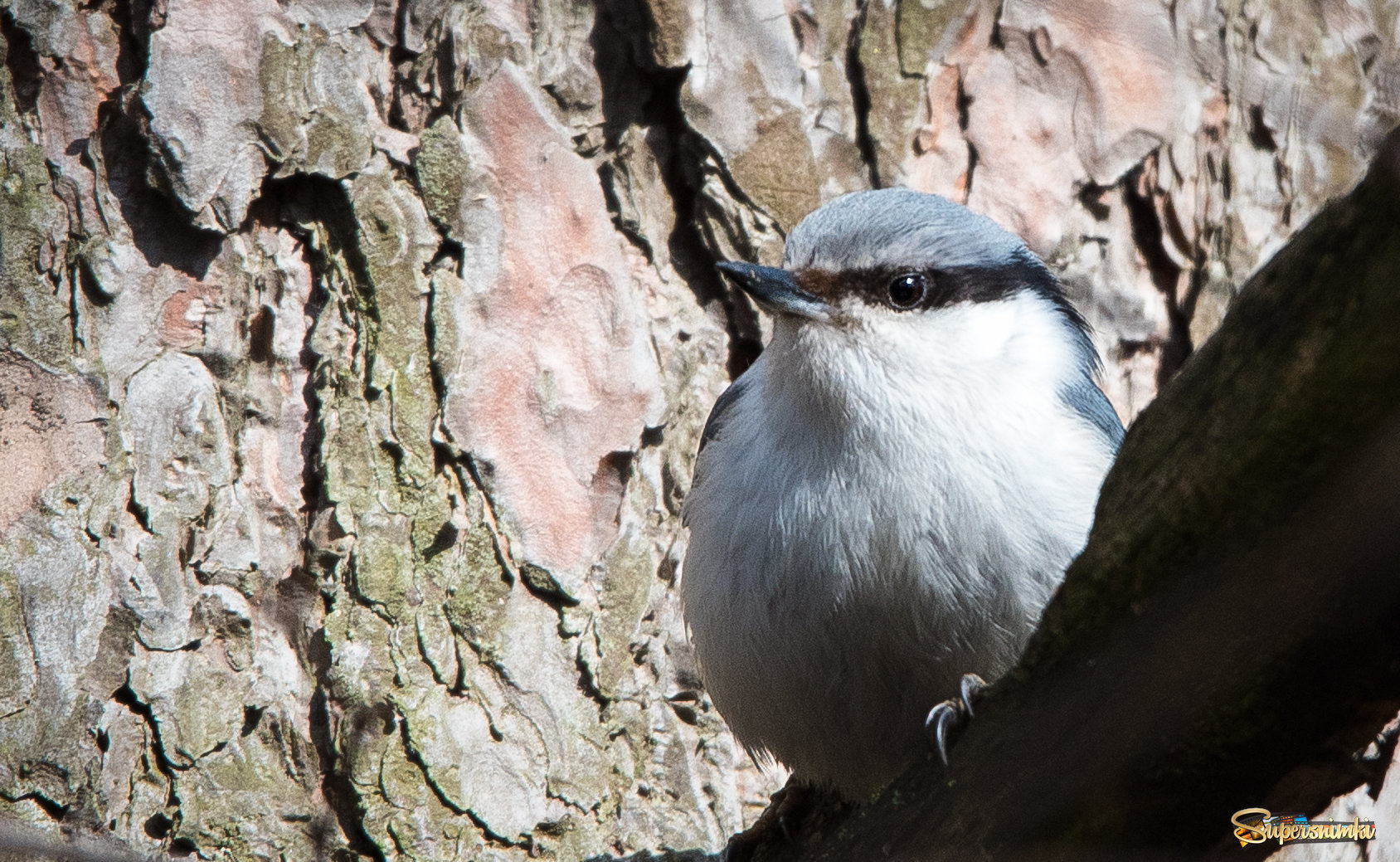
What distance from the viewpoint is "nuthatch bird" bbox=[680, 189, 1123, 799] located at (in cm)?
186

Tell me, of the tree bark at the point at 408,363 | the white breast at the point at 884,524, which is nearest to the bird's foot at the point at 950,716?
the white breast at the point at 884,524

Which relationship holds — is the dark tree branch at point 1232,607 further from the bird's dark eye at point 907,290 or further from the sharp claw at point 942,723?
the bird's dark eye at point 907,290

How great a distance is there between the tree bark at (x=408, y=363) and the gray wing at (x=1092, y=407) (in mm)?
606

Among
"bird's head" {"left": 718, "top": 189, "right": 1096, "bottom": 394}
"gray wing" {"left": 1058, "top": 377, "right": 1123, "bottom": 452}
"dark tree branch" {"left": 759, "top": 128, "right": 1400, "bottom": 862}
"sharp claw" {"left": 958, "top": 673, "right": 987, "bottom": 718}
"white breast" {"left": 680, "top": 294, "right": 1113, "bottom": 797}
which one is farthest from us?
"gray wing" {"left": 1058, "top": 377, "right": 1123, "bottom": 452}

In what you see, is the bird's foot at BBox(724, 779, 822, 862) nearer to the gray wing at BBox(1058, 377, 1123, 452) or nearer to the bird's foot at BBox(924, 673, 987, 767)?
the bird's foot at BBox(924, 673, 987, 767)

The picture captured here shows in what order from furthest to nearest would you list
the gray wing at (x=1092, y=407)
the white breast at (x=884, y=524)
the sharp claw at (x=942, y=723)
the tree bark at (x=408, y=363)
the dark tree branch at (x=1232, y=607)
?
the tree bark at (x=408, y=363)
the gray wing at (x=1092, y=407)
the white breast at (x=884, y=524)
the sharp claw at (x=942, y=723)
the dark tree branch at (x=1232, y=607)

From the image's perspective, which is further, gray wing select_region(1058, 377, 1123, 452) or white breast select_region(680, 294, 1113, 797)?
gray wing select_region(1058, 377, 1123, 452)

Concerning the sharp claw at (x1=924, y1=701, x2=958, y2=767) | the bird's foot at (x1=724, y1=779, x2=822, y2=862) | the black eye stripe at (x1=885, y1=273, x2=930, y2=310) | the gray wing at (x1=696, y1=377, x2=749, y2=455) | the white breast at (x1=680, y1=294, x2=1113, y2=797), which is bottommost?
the bird's foot at (x1=724, y1=779, x2=822, y2=862)

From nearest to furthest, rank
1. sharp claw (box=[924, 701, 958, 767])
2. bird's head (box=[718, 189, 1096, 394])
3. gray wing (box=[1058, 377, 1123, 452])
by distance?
sharp claw (box=[924, 701, 958, 767]) < bird's head (box=[718, 189, 1096, 394]) < gray wing (box=[1058, 377, 1123, 452])

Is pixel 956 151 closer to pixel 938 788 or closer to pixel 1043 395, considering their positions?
pixel 1043 395

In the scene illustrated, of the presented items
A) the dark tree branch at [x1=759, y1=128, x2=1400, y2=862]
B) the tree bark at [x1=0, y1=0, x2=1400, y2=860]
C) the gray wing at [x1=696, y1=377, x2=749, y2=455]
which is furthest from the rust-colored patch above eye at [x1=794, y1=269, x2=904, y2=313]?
the dark tree branch at [x1=759, y1=128, x2=1400, y2=862]

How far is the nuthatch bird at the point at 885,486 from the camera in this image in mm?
1857

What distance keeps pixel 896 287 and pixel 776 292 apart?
0.65 feet

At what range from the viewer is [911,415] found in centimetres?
192
